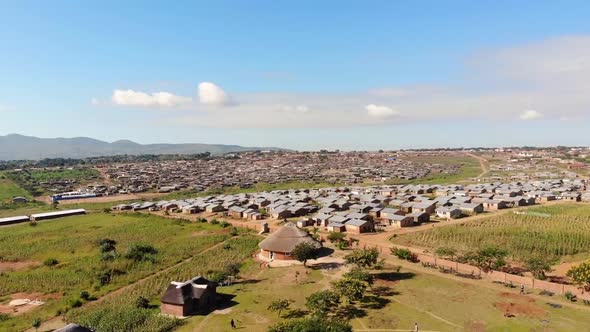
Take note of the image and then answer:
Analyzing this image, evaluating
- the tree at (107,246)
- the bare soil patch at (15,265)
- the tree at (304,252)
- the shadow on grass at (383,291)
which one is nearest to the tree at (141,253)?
the tree at (107,246)

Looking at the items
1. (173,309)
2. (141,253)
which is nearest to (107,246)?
(141,253)

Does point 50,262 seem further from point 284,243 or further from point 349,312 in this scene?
point 349,312

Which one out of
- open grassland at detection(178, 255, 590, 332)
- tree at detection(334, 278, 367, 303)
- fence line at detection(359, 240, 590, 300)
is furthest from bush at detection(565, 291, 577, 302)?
tree at detection(334, 278, 367, 303)

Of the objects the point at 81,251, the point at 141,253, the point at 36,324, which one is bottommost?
the point at 81,251

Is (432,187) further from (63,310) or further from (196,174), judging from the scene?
(196,174)

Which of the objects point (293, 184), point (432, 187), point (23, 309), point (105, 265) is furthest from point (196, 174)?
point (23, 309)

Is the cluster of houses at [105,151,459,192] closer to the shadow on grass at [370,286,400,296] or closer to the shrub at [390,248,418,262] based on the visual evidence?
the shrub at [390,248,418,262]
